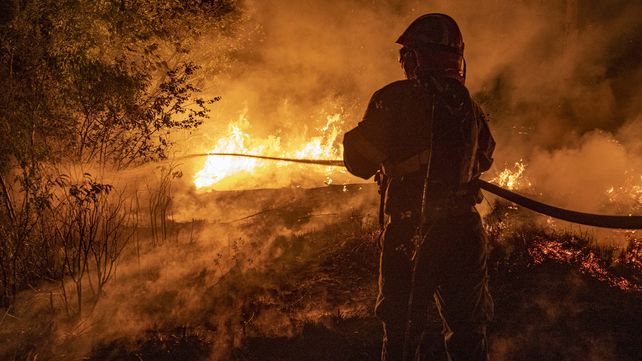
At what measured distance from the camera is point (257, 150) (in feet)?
41.4

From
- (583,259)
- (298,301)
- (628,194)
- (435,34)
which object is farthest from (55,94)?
(628,194)

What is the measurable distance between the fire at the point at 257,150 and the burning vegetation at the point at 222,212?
7 centimetres

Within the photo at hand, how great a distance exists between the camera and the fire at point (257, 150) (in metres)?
10.9

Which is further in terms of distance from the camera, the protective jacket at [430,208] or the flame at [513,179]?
the flame at [513,179]

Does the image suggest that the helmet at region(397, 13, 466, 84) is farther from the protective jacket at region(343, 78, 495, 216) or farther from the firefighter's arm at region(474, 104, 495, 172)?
the firefighter's arm at region(474, 104, 495, 172)

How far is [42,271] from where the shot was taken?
4.84m

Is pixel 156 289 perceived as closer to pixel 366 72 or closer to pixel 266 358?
pixel 266 358

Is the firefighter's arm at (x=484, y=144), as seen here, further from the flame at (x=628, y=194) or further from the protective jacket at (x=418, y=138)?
the flame at (x=628, y=194)

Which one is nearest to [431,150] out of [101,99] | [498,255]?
[498,255]

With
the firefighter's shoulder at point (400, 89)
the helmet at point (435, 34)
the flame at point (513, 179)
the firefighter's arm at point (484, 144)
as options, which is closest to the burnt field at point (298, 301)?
the firefighter's arm at point (484, 144)

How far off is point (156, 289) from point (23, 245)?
4.90 ft

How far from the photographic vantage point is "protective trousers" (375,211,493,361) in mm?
2547

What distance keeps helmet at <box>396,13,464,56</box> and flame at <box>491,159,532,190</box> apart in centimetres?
731

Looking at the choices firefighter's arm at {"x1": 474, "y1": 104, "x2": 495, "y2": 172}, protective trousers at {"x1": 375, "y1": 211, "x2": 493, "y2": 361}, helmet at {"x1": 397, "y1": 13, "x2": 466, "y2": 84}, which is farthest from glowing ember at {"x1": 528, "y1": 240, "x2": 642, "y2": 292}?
helmet at {"x1": 397, "y1": 13, "x2": 466, "y2": 84}
